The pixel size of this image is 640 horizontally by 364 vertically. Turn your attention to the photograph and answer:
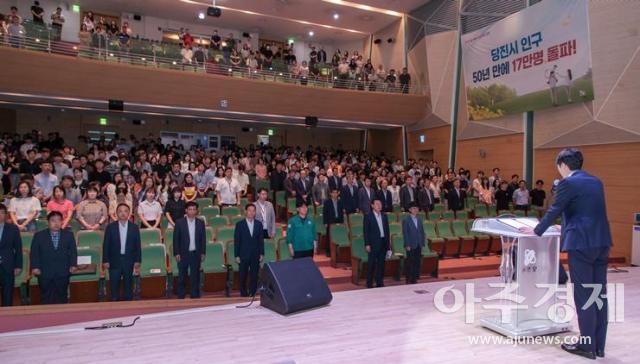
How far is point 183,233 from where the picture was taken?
472 centimetres

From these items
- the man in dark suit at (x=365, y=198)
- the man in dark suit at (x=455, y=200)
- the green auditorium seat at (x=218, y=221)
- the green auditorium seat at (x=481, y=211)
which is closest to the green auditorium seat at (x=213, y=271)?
the green auditorium seat at (x=218, y=221)

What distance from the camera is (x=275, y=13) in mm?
14625

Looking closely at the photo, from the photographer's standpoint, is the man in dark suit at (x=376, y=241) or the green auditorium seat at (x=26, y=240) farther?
the man in dark suit at (x=376, y=241)

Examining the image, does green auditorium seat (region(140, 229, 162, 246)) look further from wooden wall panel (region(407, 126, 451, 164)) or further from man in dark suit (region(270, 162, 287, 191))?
wooden wall panel (region(407, 126, 451, 164))

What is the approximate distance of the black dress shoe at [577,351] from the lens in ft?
8.00

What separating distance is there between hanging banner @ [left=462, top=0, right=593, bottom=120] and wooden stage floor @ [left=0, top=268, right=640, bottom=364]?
686 cm

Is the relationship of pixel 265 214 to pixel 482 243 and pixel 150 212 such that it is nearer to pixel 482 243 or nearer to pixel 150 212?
pixel 150 212

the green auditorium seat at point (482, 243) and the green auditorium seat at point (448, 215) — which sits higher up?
the green auditorium seat at point (448, 215)

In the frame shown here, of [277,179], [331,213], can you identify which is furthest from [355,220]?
[277,179]

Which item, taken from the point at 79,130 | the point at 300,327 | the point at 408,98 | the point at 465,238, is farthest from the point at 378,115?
the point at 300,327

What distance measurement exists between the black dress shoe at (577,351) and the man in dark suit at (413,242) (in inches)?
130

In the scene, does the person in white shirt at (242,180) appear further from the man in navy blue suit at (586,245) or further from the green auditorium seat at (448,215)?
the man in navy blue suit at (586,245)

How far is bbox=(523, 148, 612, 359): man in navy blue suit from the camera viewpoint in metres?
2.41

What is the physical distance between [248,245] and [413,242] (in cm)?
230
